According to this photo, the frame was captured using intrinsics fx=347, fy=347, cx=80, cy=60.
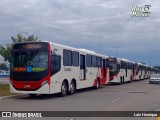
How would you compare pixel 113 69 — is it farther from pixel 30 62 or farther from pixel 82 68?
pixel 30 62

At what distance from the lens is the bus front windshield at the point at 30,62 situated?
63.4 feet

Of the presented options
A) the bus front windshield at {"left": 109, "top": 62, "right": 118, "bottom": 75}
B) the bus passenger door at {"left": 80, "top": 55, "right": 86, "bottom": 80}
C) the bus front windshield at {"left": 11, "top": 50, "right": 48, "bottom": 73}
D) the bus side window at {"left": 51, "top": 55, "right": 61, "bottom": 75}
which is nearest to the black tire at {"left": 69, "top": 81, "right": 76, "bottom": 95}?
the bus passenger door at {"left": 80, "top": 55, "right": 86, "bottom": 80}

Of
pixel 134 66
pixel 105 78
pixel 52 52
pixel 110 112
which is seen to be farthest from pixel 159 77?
pixel 110 112

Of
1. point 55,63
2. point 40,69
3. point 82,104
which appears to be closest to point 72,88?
point 55,63

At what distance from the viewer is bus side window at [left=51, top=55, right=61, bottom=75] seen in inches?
773

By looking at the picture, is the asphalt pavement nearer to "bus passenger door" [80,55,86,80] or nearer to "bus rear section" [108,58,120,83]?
"bus passenger door" [80,55,86,80]

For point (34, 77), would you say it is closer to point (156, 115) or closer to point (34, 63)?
point (34, 63)

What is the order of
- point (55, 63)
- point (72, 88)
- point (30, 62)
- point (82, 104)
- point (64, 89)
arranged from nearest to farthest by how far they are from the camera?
point (82, 104) → point (30, 62) → point (55, 63) → point (64, 89) → point (72, 88)

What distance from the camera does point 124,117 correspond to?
12023mm

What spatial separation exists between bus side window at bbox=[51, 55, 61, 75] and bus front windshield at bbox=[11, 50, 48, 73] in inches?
18.3

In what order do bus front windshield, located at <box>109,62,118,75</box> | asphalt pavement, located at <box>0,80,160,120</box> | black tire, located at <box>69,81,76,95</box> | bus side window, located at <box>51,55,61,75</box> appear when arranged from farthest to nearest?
bus front windshield, located at <box>109,62,118,75</box>, black tire, located at <box>69,81,76,95</box>, bus side window, located at <box>51,55,61,75</box>, asphalt pavement, located at <box>0,80,160,120</box>

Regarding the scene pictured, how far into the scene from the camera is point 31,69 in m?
19.4

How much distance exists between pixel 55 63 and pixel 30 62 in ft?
4.83

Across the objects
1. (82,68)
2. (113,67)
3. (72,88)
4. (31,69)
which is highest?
(31,69)
